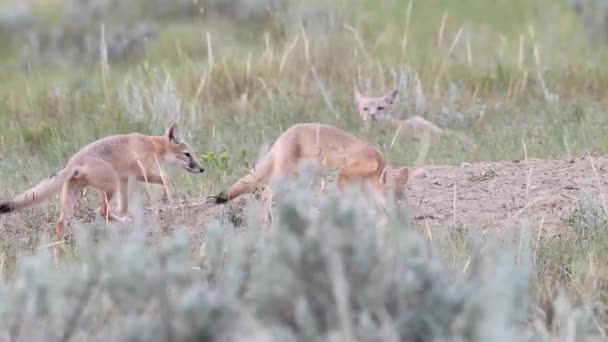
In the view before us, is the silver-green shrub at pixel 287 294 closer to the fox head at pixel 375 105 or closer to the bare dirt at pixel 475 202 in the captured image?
the bare dirt at pixel 475 202

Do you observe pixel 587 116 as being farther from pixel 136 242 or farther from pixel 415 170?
pixel 136 242

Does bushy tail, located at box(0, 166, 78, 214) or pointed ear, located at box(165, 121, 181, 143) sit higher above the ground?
bushy tail, located at box(0, 166, 78, 214)

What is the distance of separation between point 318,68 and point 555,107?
2233 millimetres

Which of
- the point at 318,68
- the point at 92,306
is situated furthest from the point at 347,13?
the point at 92,306

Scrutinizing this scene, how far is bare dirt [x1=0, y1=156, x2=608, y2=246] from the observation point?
560cm

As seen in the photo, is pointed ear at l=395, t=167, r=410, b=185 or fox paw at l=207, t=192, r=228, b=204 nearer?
pointed ear at l=395, t=167, r=410, b=185

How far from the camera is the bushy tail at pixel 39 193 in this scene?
566 centimetres

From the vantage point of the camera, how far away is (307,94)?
1017 cm

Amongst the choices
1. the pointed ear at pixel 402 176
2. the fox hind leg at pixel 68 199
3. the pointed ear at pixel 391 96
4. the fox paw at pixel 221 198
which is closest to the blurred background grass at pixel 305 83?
the pointed ear at pixel 391 96

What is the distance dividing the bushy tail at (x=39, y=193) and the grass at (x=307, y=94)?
0.19 m

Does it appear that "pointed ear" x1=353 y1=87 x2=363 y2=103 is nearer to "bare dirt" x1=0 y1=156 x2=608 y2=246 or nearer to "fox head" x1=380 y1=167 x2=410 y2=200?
"bare dirt" x1=0 y1=156 x2=608 y2=246

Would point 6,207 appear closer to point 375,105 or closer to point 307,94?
point 375,105

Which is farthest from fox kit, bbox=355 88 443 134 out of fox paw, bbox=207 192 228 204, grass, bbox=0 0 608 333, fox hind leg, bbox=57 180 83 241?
fox hind leg, bbox=57 180 83 241

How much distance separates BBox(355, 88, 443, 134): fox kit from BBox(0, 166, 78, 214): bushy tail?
12.5ft
